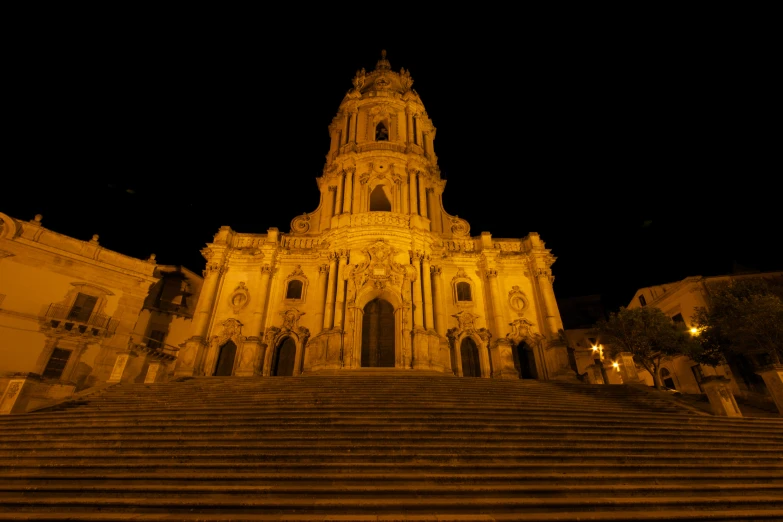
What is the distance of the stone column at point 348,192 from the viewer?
26031 mm

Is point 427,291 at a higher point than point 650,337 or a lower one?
higher

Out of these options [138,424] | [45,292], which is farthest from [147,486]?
[45,292]

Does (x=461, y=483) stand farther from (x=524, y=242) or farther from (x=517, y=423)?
(x=524, y=242)

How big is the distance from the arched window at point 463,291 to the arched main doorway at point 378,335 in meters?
5.17

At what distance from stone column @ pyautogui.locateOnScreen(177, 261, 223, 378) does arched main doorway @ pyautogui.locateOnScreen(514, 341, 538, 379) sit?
1903 centimetres

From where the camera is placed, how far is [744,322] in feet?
63.2

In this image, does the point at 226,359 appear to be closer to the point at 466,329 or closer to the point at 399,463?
the point at 466,329

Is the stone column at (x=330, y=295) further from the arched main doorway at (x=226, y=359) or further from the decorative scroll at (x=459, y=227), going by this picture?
the decorative scroll at (x=459, y=227)

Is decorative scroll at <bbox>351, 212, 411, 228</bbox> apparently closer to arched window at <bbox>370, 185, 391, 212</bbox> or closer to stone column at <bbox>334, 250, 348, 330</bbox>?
stone column at <bbox>334, 250, 348, 330</bbox>

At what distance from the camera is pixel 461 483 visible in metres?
6.98

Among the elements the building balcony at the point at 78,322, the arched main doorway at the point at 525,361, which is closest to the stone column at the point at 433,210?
the arched main doorway at the point at 525,361

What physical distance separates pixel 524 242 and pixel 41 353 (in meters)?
30.8

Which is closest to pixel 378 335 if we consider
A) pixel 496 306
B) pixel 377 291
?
pixel 377 291

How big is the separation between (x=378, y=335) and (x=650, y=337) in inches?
614
